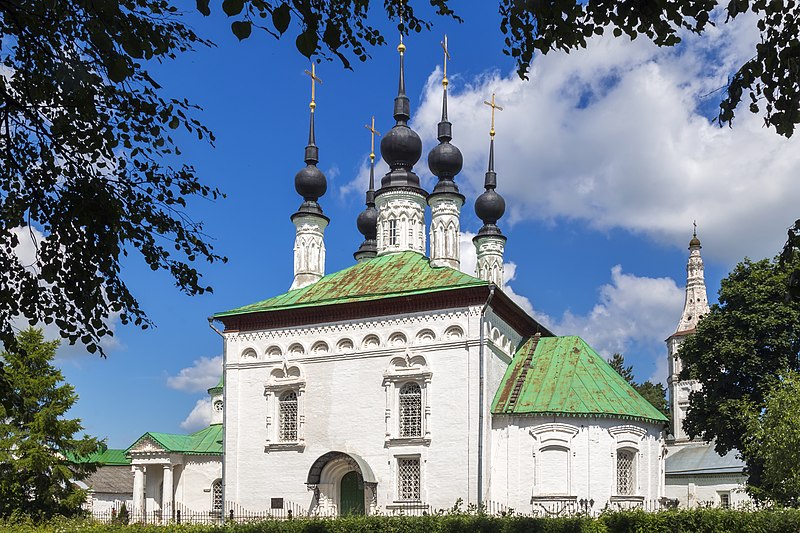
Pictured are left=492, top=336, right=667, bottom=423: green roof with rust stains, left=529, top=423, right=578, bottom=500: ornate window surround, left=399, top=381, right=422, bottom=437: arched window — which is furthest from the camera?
left=399, top=381, right=422, bottom=437: arched window

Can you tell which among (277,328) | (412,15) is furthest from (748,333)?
(412,15)

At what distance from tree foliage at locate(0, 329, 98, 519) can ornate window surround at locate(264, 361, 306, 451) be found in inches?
208

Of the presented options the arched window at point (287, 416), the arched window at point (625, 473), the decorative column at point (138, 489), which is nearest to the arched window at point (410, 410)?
the arched window at point (287, 416)

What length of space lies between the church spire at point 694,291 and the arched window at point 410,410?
121 feet

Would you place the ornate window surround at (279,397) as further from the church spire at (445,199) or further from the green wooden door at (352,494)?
the church spire at (445,199)

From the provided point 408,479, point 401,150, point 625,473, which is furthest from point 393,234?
point 625,473

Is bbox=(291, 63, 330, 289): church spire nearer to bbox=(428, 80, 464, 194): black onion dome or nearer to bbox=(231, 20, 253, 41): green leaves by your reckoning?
bbox=(428, 80, 464, 194): black onion dome

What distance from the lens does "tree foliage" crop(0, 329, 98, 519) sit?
24.7 meters

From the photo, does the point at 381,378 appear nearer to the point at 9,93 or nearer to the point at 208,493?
the point at 208,493

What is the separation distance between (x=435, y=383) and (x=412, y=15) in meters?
Result: 16.6

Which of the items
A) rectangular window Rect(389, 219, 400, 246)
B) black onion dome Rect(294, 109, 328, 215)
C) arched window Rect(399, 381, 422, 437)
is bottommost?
arched window Rect(399, 381, 422, 437)

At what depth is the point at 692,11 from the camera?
701 cm

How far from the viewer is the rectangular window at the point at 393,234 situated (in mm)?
29531

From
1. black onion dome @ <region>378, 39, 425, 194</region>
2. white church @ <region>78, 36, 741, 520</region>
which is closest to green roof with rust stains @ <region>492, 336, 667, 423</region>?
white church @ <region>78, 36, 741, 520</region>
